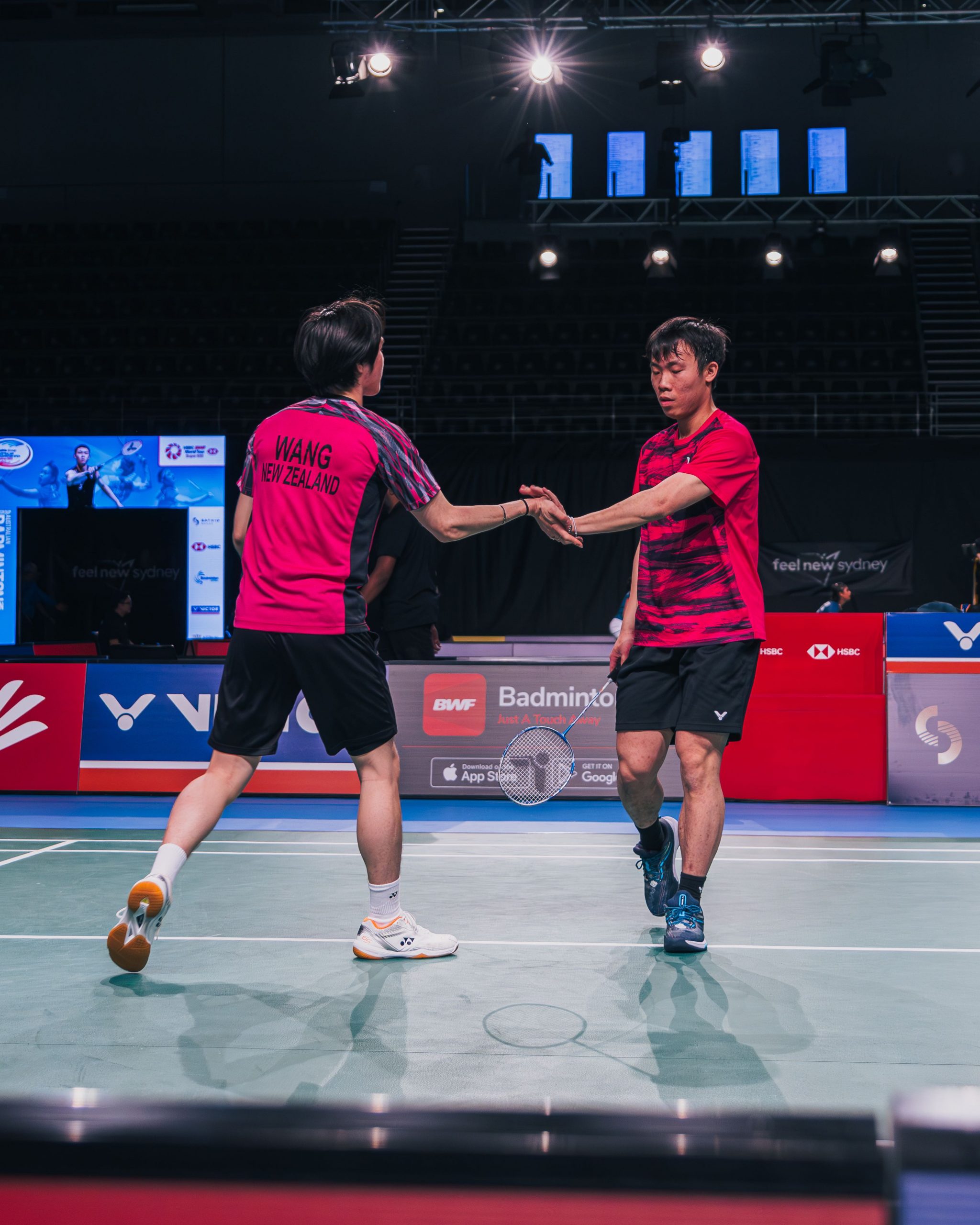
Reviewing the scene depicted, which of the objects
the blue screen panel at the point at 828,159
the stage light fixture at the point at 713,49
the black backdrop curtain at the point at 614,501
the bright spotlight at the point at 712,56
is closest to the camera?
the stage light fixture at the point at 713,49

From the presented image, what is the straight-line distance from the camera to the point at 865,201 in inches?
827

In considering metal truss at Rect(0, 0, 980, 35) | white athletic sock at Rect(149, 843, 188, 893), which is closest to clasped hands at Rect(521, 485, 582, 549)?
white athletic sock at Rect(149, 843, 188, 893)

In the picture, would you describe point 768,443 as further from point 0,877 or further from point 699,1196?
point 699,1196

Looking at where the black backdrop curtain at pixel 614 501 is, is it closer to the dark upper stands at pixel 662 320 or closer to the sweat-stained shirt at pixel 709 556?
the dark upper stands at pixel 662 320

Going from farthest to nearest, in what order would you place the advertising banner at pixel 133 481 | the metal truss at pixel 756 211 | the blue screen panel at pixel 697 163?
the blue screen panel at pixel 697 163, the metal truss at pixel 756 211, the advertising banner at pixel 133 481

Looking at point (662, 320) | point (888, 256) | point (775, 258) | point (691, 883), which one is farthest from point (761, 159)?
point (691, 883)

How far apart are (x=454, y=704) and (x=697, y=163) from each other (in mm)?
17391

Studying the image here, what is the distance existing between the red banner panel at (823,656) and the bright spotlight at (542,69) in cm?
1085

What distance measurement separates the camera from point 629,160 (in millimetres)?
22016

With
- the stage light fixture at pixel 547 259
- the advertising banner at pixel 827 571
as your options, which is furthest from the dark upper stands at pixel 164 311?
the advertising banner at pixel 827 571

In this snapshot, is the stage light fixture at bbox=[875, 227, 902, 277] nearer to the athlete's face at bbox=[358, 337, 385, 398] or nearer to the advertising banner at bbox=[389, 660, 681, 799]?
the advertising banner at bbox=[389, 660, 681, 799]

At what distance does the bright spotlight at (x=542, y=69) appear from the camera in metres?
15.5

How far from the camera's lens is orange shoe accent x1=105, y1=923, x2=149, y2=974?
3016 millimetres

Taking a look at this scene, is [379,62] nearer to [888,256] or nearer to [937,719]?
[888,256]
